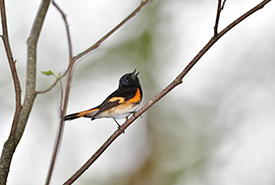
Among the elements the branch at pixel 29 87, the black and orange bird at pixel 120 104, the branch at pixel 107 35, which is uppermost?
the black and orange bird at pixel 120 104

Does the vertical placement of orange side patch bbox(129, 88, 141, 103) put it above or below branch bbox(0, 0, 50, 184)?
above

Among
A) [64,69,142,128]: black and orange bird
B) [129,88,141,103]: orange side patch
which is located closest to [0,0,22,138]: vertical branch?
[64,69,142,128]: black and orange bird

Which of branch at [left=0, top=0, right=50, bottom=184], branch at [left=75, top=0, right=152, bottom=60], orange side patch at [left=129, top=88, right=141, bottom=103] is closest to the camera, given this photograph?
branch at [left=75, top=0, right=152, bottom=60]

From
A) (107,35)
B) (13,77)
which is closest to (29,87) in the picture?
(13,77)

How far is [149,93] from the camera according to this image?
20.2 ft

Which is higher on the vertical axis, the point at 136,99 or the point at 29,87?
the point at 136,99

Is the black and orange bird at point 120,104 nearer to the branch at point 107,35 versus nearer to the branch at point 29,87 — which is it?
the branch at point 29,87

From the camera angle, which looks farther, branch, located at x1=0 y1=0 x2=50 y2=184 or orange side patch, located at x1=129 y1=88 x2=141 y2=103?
orange side patch, located at x1=129 y1=88 x2=141 y2=103

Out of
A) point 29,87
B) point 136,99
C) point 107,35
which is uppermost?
point 136,99

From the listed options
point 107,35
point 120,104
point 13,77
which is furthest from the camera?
point 120,104

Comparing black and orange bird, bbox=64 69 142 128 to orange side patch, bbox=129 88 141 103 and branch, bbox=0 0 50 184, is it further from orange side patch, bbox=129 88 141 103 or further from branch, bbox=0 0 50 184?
branch, bbox=0 0 50 184

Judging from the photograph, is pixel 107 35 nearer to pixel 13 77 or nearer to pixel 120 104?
pixel 13 77

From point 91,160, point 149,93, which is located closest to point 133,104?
point 91,160

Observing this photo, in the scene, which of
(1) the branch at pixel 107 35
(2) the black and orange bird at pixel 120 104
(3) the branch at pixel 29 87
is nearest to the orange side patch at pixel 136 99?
(2) the black and orange bird at pixel 120 104
